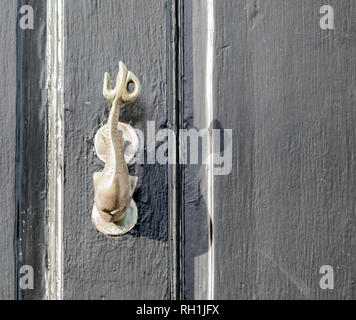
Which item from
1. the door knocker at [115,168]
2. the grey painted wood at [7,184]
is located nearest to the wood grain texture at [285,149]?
the door knocker at [115,168]

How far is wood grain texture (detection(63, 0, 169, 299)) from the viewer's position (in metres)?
0.42

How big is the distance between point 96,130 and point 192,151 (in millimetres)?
113

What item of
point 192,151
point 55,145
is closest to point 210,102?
point 192,151

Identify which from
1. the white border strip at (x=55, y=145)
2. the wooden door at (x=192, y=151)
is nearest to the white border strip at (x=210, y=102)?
the wooden door at (x=192, y=151)

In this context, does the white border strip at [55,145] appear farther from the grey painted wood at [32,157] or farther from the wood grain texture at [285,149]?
the wood grain texture at [285,149]

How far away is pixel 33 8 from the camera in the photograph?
0.44 metres

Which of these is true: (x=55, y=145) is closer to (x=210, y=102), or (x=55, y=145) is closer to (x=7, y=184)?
(x=7, y=184)

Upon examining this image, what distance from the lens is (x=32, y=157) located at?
1.43 ft

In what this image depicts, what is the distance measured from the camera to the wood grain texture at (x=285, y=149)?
1.40ft

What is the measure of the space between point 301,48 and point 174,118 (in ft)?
0.56

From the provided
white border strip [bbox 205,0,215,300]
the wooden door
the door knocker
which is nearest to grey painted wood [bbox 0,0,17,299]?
the wooden door

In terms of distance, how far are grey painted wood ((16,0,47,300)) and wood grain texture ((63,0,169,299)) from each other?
Result: 0.03 meters

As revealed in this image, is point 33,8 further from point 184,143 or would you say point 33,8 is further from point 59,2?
point 184,143
